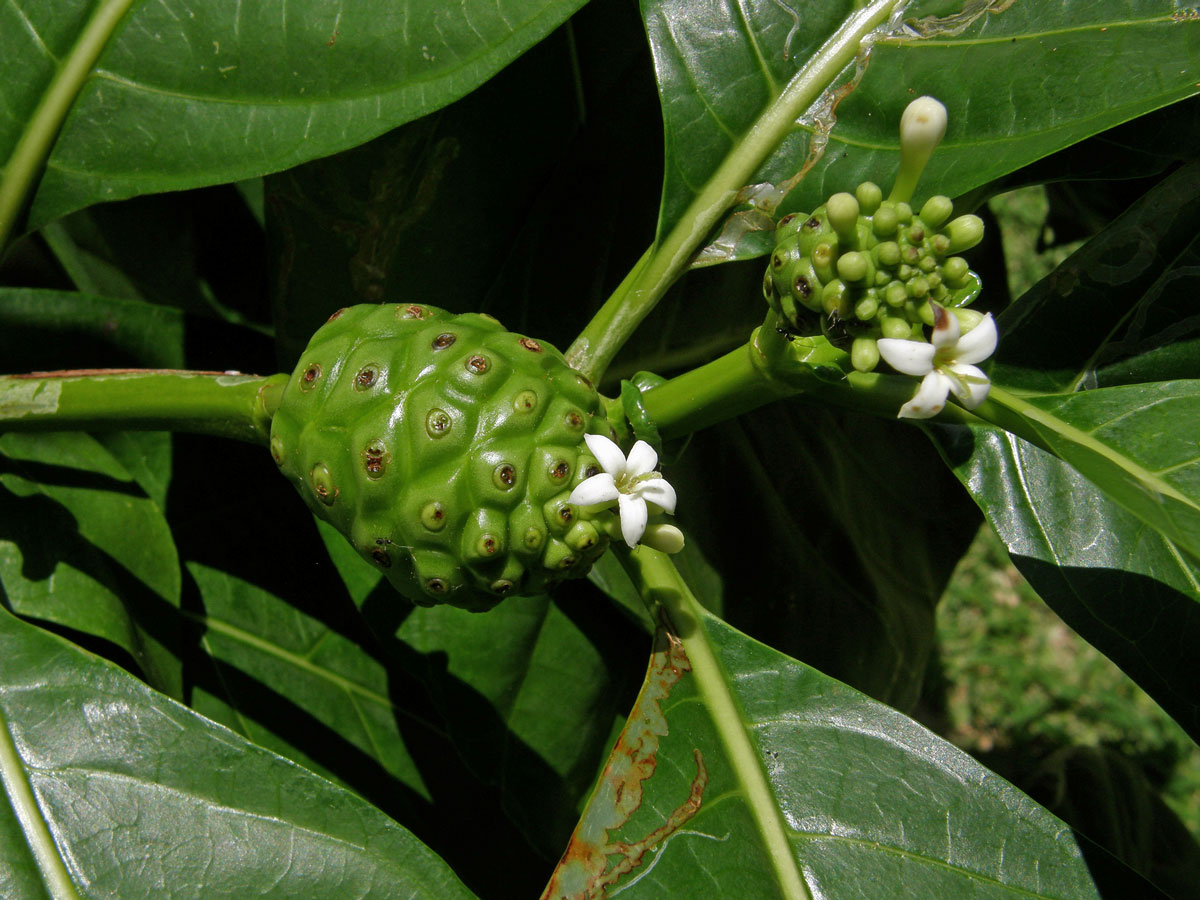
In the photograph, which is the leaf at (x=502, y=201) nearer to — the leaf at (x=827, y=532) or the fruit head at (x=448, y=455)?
the leaf at (x=827, y=532)

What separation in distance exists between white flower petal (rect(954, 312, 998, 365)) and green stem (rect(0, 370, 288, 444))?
0.84m

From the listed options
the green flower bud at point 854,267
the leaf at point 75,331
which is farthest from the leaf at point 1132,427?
the leaf at point 75,331

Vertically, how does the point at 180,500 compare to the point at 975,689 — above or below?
above

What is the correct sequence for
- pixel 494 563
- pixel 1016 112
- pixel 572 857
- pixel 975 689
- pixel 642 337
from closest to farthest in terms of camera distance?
pixel 494 563 < pixel 572 857 < pixel 1016 112 < pixel 642 337 < pixel 975 689

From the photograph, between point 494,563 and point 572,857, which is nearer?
point 494,563

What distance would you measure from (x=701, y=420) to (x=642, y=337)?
1.93 ft

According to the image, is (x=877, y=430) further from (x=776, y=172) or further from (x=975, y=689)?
(x=975, y=689)

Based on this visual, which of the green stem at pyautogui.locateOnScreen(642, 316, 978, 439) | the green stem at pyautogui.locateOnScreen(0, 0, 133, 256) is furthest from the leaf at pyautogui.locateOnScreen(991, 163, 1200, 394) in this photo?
the green stem at pyautogui.locateOnScreen(0, 0, 133, 256)

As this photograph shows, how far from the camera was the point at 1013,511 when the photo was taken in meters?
1.58

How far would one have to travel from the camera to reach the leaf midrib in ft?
4.14

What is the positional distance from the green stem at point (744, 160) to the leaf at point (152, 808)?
75 centimetres

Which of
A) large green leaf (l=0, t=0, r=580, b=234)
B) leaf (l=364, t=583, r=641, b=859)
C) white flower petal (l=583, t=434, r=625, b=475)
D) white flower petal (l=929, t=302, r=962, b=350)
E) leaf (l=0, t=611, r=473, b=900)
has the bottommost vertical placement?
leaf (l=364, t=583, r=641, b=859)

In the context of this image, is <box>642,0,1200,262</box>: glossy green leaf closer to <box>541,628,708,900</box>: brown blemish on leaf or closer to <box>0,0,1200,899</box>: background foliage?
<box>0,0,1200,899</box>: background foliage

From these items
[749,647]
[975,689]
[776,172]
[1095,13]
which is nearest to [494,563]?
[749,647]
